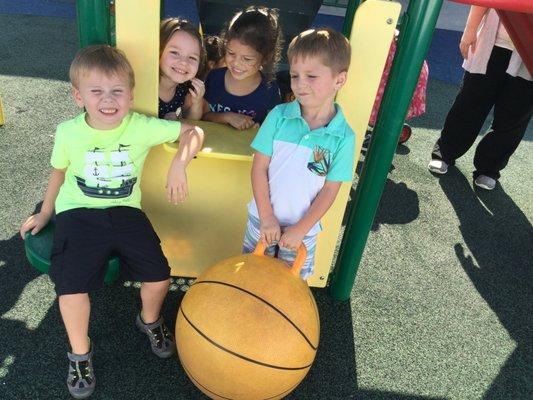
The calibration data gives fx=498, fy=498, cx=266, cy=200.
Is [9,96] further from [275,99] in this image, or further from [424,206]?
[424,206]

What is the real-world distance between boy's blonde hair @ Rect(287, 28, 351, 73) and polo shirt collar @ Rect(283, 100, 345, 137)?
17 centimetres

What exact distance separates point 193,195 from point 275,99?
2.12 ft

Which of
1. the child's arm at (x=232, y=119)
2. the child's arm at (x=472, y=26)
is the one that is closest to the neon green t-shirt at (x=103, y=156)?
the child's arm at (x=232, y=119)

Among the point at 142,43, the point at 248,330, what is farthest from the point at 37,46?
the point at 248,330

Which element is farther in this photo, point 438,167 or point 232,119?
point 438,167

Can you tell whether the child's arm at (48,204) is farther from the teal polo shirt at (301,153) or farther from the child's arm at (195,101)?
the teal polo shirt at (301,153)

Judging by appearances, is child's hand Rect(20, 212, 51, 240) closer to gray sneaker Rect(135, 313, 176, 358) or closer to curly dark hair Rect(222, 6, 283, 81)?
gray sneaker Rect(135, 313, 176, 358)

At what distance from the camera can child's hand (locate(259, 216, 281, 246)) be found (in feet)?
6.32

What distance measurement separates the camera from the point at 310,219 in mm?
1921

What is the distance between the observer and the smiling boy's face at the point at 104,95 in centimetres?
187

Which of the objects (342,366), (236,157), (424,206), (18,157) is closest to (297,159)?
(236,157)

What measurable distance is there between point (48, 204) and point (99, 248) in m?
0.40

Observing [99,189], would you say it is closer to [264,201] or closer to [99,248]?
[99,248]

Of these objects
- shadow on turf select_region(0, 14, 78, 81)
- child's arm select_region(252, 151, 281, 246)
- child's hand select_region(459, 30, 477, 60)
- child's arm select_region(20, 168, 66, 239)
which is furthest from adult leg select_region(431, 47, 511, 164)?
shadow on turf select_region(0, 14, 78, 81)
